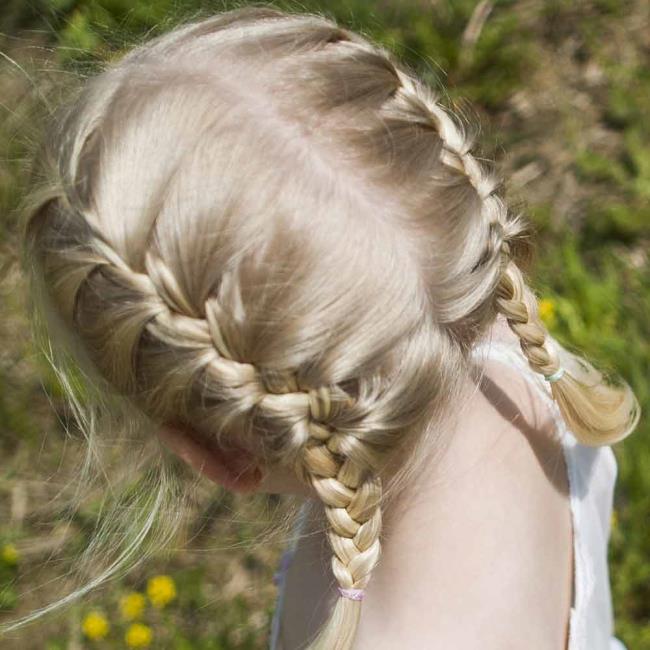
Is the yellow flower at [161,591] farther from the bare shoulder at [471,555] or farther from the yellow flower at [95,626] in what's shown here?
the bare shoulder at [471,555]

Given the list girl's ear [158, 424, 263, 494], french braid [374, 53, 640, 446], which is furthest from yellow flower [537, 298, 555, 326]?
girl's ear [158, 424, 263, 494]

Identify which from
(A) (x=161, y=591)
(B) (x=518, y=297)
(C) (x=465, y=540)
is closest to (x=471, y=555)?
(C) (x=465, y=540)

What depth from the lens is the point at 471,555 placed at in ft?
3.50

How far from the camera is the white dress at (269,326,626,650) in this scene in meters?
1.24

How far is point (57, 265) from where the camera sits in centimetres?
93

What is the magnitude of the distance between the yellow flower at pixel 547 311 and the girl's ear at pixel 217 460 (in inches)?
39.5

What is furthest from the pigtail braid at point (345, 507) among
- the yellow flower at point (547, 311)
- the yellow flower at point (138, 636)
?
the yellow flower at point (547, 311)

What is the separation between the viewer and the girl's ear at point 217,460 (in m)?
0.98

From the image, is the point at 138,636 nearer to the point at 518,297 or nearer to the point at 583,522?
the point at 583,522

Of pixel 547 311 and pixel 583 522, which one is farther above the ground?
pixel 583 522

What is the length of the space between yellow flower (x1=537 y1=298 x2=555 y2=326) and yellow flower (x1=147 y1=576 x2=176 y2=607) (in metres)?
0.84

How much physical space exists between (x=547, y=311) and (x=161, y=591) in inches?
34.4

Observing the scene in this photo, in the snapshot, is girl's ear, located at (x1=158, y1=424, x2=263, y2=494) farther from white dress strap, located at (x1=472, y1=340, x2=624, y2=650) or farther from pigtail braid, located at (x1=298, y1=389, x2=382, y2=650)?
white dress strap, located at (x1=472, y1=340, x2=624, y2=650)

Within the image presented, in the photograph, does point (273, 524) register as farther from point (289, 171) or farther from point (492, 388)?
point (289, 171)
